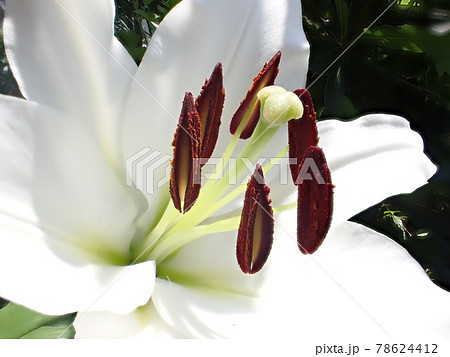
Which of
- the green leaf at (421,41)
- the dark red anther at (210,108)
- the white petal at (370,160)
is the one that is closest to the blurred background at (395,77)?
the green leaf at (421,41)

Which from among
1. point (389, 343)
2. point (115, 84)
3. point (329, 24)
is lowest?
point (389, 343)

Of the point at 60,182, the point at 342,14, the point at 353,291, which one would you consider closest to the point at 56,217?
the point at 60,182

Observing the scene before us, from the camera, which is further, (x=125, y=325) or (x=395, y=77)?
(x=395, y=77)

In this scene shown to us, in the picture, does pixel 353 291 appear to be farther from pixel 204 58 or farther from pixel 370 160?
pixel 204 58

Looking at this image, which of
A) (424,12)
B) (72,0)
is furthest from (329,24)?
(72,0)

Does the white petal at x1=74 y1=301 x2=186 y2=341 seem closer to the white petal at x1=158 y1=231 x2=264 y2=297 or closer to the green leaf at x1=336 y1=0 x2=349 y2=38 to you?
the white petal at x1=158 y1=231 x2=264 y2=297

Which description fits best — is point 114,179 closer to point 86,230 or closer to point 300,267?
point 86,230


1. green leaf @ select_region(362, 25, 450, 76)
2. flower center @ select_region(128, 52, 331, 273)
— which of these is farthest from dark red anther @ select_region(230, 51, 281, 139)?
green leaf @ select_region(362, 25, 450, 76)
